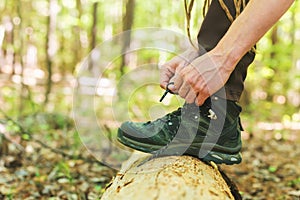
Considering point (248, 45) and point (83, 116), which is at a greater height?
point (248, 45)

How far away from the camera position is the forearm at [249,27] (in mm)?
1424

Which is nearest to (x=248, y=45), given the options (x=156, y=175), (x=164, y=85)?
(x=164, y=85)

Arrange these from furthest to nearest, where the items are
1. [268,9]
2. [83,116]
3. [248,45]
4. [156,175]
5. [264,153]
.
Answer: [83,116], [264,153], [156,175], [248,45], [268,9]

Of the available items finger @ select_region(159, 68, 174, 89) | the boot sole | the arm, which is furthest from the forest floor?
the arm

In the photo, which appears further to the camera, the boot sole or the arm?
the boot sole

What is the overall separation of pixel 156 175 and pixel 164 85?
0.47m

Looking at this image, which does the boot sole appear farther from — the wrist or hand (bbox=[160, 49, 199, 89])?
the wrist

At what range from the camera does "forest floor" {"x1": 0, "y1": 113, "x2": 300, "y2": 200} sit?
3.18m

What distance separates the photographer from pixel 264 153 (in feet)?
15.9

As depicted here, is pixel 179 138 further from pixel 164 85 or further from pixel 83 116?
pixel 83 116

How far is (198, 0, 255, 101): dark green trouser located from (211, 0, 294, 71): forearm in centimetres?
19

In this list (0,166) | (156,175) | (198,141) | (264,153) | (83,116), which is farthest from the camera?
(83,116)

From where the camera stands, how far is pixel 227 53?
5.14 feet

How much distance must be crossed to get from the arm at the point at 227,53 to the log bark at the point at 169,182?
1.02ft
